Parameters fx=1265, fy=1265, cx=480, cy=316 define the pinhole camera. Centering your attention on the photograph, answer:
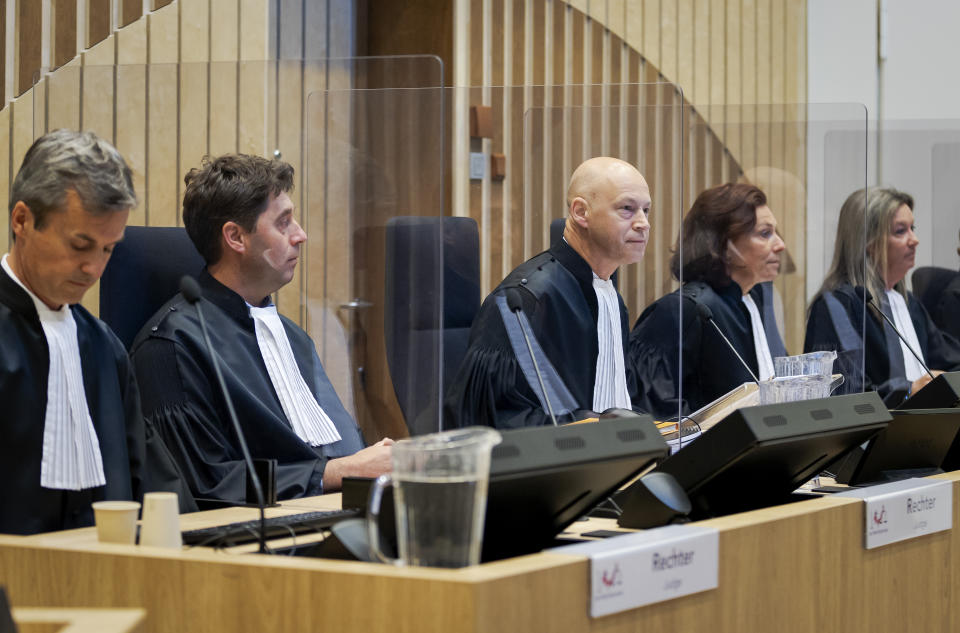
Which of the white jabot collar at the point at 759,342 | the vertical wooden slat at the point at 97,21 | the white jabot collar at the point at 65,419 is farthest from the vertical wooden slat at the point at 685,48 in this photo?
the white jabot collar at the point at 65,419

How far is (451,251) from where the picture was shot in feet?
11.8

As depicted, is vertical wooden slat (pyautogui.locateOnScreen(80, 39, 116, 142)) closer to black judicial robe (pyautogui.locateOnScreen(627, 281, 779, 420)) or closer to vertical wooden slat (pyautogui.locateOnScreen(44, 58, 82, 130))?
vertical wooden slat (pyautogui.locateOnScreen(44, 58, 82, 130))

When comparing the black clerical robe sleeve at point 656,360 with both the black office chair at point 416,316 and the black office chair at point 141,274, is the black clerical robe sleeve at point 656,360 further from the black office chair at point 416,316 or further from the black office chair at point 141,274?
the black office chair at point 141,274

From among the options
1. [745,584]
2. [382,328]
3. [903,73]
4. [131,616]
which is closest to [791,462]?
[745,584]

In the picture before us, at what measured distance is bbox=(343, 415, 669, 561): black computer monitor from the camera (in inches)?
61.9

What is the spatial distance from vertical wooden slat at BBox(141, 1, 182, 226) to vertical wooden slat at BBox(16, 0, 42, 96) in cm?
53

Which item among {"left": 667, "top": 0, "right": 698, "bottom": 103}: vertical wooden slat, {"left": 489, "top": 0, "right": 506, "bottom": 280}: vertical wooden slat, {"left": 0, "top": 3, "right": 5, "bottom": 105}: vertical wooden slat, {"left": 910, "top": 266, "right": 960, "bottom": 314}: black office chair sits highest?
{"left": 667, "top": 0, "right": 698, "bottom": 103}: vertical wooden slat

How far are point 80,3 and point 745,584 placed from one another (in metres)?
3.22

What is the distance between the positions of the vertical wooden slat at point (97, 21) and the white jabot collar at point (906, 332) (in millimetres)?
2922

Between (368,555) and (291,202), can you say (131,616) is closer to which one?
(368,555)

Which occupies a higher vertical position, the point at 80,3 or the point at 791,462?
the point at 80,3

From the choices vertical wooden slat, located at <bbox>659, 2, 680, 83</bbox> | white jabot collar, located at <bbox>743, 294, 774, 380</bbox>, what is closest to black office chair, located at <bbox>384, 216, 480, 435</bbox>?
white jabot collar, located at <bbox>743, 294, 774, 380</bbox>

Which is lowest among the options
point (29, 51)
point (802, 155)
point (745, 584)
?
point (745, 584)

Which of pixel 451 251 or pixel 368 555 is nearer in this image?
pixel 368 555
